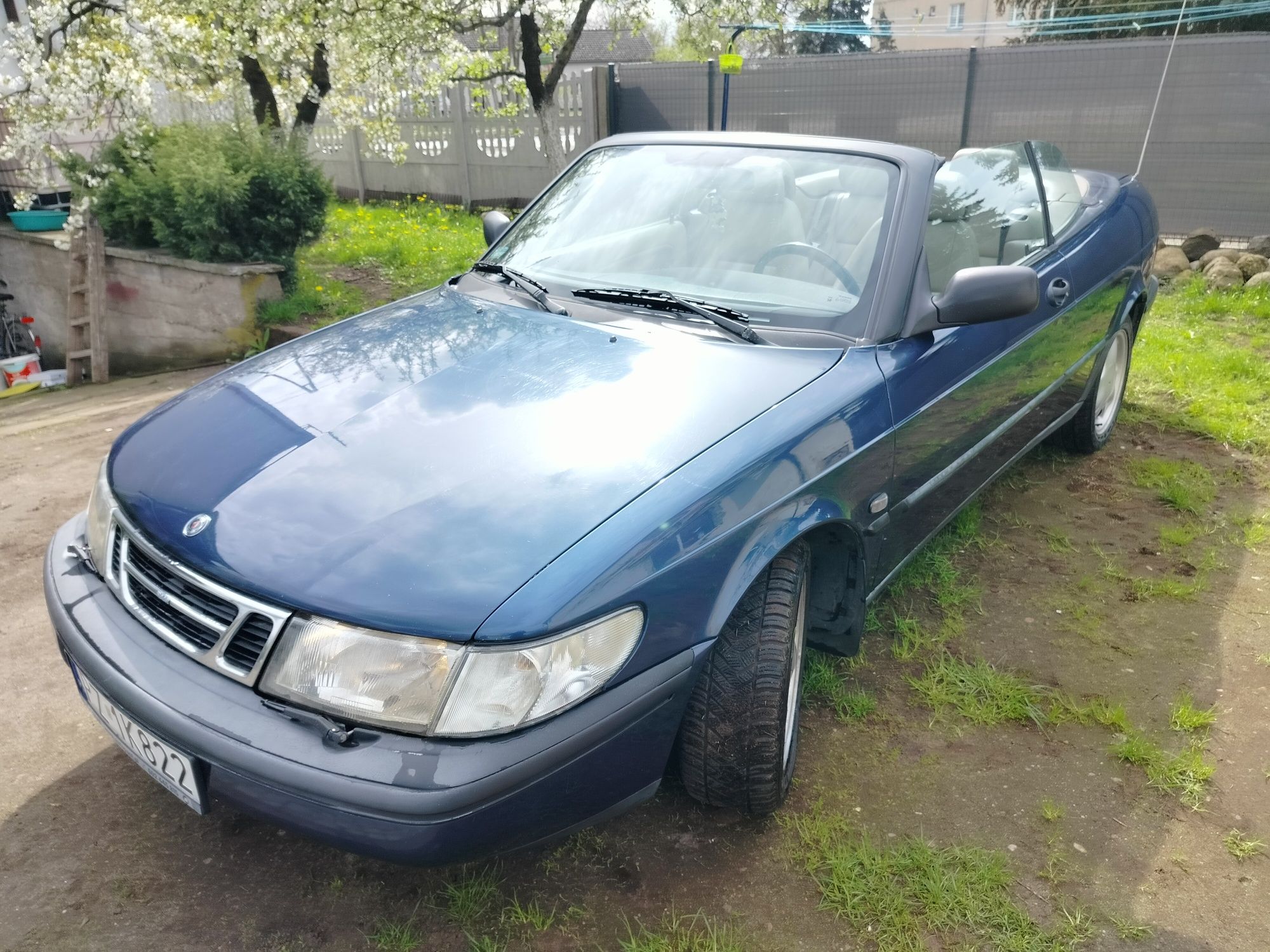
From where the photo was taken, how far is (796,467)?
2162 mm

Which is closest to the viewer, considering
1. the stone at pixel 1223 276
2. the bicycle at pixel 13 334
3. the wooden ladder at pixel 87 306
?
the stone at pixel 1223 276

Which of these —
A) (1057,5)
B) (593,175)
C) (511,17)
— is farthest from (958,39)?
(593,175)

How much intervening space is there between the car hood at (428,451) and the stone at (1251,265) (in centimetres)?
747

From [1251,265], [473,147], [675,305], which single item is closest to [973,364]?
[675,305]

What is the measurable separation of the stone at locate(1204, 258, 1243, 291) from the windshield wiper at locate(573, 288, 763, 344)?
23.2 feet

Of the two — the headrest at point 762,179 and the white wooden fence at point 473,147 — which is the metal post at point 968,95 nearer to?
the white wooden fence at point 473,147

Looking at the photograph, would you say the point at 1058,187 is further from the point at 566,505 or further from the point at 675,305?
the point at 566,505

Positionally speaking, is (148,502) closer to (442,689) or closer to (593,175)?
(442,689)

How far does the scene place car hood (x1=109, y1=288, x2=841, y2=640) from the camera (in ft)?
5.71

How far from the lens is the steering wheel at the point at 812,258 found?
2.66 metres

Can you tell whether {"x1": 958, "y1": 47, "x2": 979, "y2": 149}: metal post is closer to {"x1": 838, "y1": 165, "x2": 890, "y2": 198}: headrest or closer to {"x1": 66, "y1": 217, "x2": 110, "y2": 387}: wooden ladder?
{"x1": 838, "y1": 165, "x2": 890, "y2": 198}: headrest

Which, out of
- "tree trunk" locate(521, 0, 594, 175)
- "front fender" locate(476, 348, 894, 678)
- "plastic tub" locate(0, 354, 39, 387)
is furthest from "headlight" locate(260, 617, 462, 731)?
"plastic tub" locate(0, 354, 39, 387)

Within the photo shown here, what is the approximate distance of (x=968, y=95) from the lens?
10.3 metres

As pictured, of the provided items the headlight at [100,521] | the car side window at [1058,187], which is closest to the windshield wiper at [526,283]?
the headlight at [100,521]
